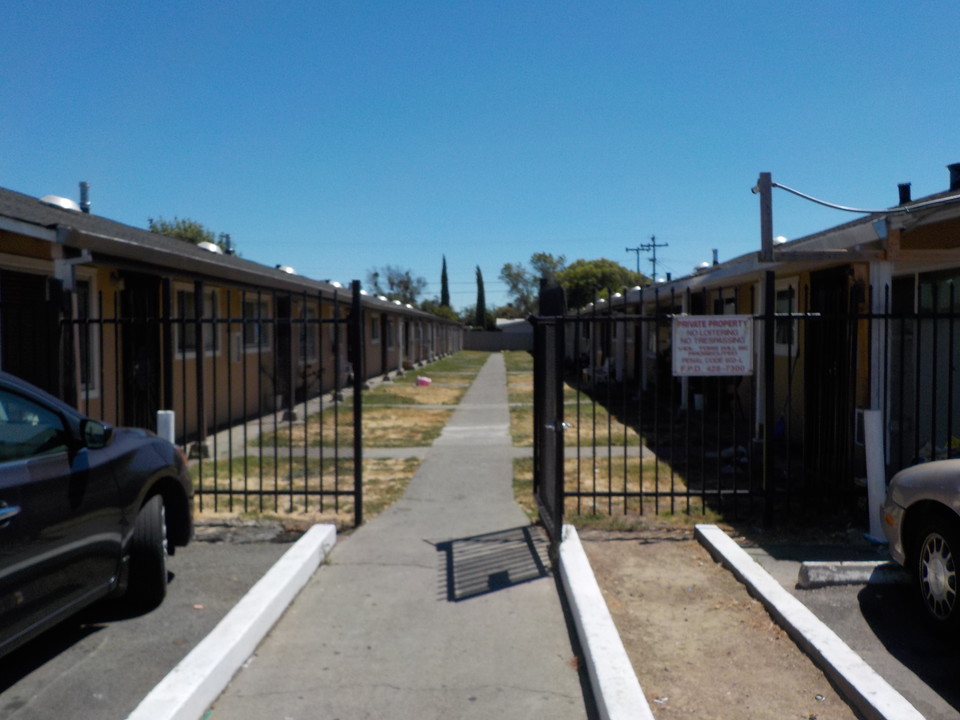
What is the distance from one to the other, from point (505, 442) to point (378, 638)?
808 cm

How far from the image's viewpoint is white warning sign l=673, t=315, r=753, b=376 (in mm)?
7207

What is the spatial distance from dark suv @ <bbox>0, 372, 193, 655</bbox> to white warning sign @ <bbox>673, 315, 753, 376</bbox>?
→ 4.10m

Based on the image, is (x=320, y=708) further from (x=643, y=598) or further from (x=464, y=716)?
(x=643, y=598)

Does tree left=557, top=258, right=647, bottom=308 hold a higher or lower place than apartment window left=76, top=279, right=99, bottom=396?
higher

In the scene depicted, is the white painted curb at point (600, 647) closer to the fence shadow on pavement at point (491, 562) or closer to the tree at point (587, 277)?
the fence shadow on pavement at point (491, 562)

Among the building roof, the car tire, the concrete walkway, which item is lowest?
the concrete walkway

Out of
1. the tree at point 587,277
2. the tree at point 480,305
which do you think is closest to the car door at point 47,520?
the tree at point 587,277

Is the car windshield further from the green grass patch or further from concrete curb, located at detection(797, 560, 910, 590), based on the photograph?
concrete curb, located at detection(797, 560, 910, 590)

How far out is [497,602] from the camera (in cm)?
565

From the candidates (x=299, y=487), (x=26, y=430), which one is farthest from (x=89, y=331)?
(x=26, y=430)

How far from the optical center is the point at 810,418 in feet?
27.8

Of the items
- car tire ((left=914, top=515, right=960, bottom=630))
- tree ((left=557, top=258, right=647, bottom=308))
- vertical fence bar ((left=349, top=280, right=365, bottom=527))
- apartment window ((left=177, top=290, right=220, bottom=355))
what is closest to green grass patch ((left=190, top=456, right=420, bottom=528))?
vertical fence bar ((left=349, top=280, right=365, bottom=527))

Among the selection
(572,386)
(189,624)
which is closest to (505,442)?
(189,624)

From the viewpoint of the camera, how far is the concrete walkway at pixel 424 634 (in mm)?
4180
